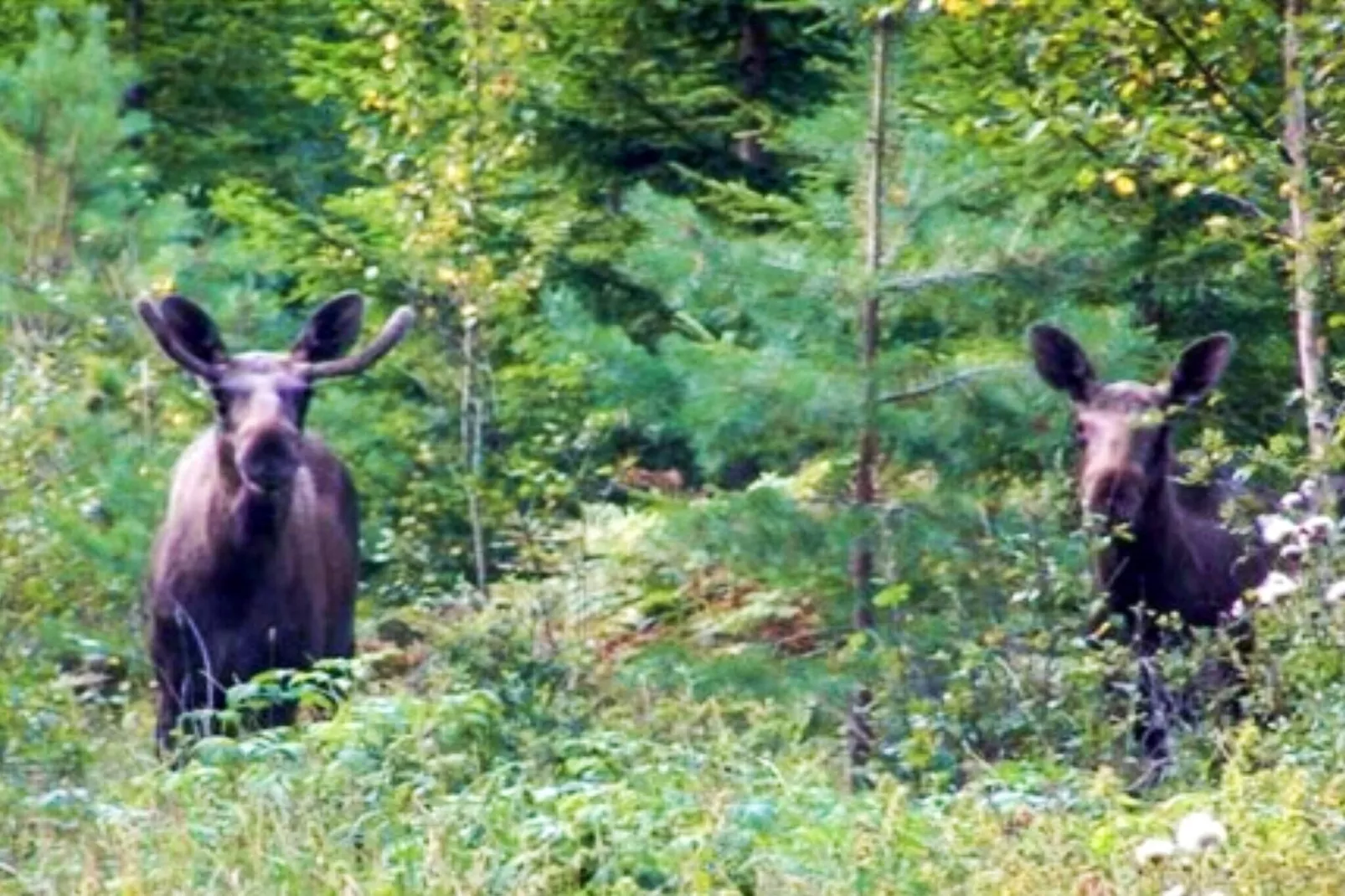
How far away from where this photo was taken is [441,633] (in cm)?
1405

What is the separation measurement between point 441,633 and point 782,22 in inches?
161

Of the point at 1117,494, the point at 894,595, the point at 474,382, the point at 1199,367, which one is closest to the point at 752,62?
the point at 474,382

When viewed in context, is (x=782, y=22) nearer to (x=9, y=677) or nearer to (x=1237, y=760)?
(x=9, y=677)

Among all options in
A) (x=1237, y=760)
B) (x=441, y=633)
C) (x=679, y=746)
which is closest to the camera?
(x=1237, y=760)

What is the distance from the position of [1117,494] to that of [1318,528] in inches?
163

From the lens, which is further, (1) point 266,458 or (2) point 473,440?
(2) point 473,440

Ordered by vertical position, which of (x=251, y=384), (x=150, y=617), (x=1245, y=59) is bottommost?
(x=150, y=617)

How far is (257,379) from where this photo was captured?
14344 millimetres

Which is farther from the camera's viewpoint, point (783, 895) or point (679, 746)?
point (679, 746)

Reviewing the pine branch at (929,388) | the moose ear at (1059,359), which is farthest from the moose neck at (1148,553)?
the pine branch at (929,388)

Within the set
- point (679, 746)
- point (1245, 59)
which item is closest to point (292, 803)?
point (679, 746)

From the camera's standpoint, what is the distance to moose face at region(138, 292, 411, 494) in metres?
14.0

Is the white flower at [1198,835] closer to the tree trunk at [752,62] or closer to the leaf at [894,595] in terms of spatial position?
the leaf at [894,595]

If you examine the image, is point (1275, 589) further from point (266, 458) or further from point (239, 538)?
point (239, 538)
